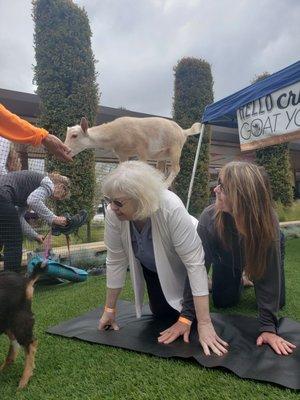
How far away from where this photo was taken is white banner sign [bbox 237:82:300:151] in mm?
4273

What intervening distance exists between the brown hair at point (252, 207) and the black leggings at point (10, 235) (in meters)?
1.73

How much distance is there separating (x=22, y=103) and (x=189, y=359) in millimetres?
7018

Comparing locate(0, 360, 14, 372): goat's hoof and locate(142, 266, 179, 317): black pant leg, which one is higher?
locate(142, 266, 179, 317): black pant leg

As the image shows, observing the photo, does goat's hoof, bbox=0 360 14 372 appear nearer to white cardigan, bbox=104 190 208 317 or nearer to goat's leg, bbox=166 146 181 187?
white cardigan, bbox=104 190 208 317

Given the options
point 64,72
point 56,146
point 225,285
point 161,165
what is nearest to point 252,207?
point 225,285

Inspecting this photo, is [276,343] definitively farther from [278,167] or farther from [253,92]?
[278,167]

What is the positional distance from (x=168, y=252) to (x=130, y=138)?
0.95 metres

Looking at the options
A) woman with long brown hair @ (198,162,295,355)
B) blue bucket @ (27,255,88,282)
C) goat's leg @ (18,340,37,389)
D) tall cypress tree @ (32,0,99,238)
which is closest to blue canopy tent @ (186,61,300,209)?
tall cypress tree @ (32,0,99,238)

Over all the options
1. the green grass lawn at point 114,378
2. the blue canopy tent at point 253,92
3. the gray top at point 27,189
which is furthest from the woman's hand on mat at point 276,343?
the blue canopy tent at point 253,92

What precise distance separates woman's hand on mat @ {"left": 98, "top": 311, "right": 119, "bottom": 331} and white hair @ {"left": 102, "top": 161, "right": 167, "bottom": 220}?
0.83m

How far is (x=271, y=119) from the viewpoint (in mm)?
4535

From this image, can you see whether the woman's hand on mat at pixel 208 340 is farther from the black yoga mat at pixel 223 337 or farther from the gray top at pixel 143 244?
the gray top at pixel 143 244

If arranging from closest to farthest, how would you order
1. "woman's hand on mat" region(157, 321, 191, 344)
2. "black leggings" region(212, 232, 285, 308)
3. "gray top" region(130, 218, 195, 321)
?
1. "woman's hand on mat" region(157, 321, 191, 344)
2. "gray top" region(130, 218, 195, 321)
3. "black leggings" region(212, 232, 285, 308)

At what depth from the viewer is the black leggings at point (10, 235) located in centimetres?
291
